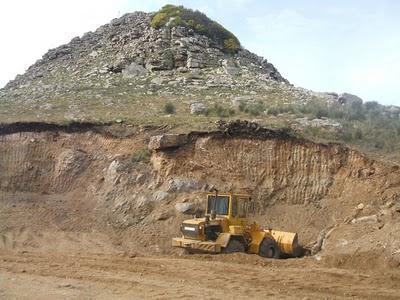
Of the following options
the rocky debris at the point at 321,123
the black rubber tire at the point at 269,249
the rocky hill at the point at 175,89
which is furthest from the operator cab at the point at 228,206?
the rocky debris at the point at 321,123

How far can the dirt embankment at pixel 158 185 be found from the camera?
18.6 metres

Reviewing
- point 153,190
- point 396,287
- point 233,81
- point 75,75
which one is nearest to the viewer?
point 396,287

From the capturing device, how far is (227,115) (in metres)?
24.6

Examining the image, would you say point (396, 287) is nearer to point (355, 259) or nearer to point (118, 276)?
point (355, 259)

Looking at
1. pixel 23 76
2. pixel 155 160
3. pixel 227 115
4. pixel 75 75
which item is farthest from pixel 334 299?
pixel 23 76

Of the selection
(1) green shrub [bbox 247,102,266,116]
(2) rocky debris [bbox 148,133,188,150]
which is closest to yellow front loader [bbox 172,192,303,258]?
(2) rocky debris [bbox 148,133,188,150]

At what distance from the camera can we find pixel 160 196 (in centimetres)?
2080

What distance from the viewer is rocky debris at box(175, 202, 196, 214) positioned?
1975 centimetres

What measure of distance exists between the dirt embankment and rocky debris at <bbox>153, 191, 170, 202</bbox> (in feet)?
0.14

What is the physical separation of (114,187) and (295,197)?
718cm

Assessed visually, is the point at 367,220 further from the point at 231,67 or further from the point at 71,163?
the point at 231,67

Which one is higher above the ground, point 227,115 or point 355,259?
point 227,115

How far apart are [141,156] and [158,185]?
173 cm

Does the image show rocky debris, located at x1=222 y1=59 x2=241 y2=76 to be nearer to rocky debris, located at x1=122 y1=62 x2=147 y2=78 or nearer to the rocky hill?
the rocky hill
